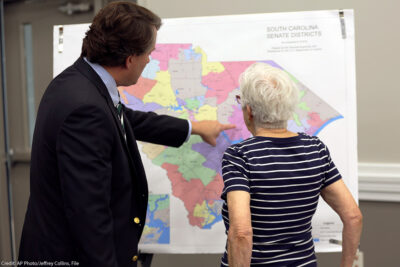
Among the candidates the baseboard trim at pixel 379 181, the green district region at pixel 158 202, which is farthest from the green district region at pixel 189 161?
the baseboard trim at pixel 379 181

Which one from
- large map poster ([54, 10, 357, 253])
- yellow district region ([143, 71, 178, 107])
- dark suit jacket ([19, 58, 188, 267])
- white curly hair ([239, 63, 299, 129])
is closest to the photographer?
dark suit jacket ([19, 58, 188, 267])

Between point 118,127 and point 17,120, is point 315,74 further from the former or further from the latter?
point 17,120

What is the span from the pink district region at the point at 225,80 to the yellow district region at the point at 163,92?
0.17 metres

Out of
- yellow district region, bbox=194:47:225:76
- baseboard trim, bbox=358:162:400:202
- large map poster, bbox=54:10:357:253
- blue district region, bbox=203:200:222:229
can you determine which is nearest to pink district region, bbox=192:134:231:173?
large map poster, bbox=54:10:357:253

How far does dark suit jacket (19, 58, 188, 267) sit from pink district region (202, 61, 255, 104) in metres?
0.51

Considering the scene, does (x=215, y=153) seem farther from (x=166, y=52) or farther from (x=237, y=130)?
(x=166, y=52)

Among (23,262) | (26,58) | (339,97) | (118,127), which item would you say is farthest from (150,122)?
(26,58)

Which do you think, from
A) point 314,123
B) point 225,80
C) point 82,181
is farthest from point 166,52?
point 82,181

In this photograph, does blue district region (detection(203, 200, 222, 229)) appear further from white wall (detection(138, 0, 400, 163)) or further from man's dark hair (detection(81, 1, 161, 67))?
white wall (detection(138, 0, 400, 163))

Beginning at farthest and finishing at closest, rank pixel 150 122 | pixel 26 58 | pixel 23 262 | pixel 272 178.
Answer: pixel 26 58 < pixel 150 122 < pixel 23 262 < pixel 272 178

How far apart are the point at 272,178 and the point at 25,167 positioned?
235 cm

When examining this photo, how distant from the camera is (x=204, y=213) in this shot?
64.0 inches

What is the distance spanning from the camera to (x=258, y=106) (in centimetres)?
113

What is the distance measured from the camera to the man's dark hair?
1132 millimetres
